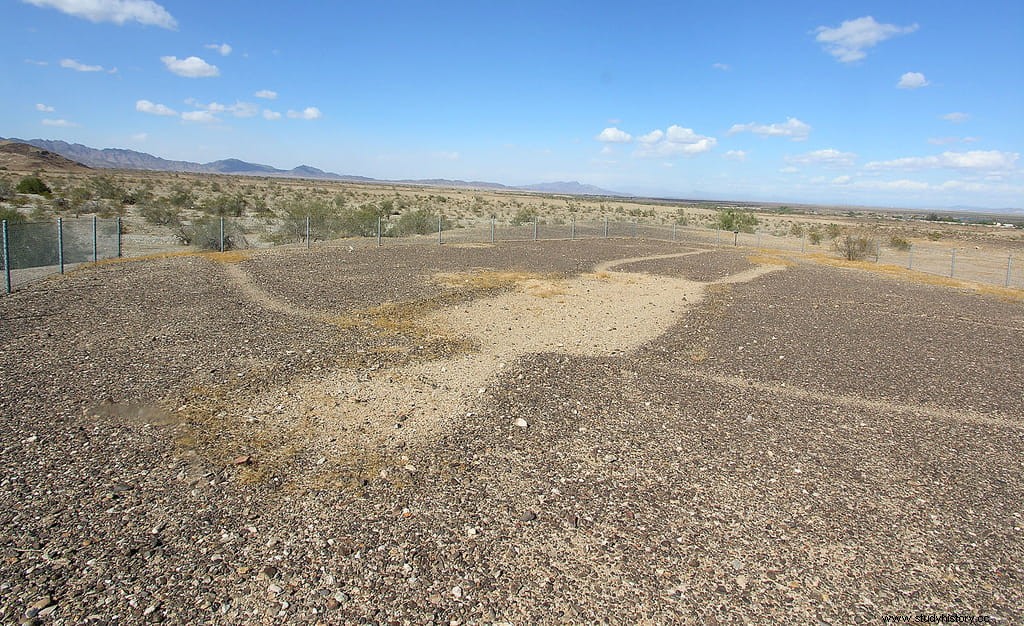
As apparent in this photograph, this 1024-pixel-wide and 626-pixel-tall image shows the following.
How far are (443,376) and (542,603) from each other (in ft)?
17.0

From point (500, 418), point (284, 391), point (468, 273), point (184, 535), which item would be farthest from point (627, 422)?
point (468, 273)

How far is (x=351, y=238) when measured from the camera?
1227 inches

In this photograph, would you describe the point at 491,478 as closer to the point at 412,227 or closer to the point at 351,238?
the point at 351,238

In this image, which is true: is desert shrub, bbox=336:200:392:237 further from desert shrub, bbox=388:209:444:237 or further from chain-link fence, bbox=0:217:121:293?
chain-link fence, bbox=0:217:121:293

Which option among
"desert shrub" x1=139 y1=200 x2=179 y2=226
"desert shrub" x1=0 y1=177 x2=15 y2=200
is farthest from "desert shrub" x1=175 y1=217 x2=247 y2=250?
"desert shrub" x1=0 y1=177 x2=15 y2=200

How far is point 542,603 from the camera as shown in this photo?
13.6 ft

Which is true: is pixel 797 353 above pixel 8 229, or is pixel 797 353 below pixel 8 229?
below

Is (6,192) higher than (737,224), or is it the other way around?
(737,224)

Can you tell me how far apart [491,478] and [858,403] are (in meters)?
5.38

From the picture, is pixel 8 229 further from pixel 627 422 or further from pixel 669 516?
pixel 669 516

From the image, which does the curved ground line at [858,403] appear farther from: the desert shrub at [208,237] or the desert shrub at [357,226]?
the desert shrub at [357,226]

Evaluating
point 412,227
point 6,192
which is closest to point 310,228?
point 412,227

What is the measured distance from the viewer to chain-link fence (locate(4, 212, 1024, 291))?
16.8 m

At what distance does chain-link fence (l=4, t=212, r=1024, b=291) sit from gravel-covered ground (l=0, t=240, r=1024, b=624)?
19.5ft
